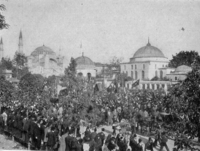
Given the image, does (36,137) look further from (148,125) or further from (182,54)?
(182,54)

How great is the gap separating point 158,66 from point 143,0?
1448 inches

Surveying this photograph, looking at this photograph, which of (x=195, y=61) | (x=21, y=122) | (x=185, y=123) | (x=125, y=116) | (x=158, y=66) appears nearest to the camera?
(x=185, y=123)

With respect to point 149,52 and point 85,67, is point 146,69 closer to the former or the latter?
point 149,52

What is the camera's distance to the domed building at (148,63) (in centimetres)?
4488

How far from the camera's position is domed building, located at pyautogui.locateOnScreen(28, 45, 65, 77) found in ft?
147

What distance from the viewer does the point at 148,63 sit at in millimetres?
44625

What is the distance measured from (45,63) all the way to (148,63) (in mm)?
18535

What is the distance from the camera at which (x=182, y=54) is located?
42.0 meters

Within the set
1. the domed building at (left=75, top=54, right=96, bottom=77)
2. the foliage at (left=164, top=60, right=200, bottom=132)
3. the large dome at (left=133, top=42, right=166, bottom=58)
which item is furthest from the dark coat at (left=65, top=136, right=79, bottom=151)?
the domed building at (left=75, top=54, right=96, bottom=77)

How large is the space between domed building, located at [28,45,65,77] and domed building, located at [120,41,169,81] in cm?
1427

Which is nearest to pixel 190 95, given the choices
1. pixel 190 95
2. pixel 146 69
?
pixel 190 95

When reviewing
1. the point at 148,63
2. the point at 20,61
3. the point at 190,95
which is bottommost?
the point at 190,95

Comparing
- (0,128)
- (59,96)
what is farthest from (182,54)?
(0,128)

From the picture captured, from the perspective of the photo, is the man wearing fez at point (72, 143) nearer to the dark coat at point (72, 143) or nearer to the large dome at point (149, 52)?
the dark coat at point (72, 143)
